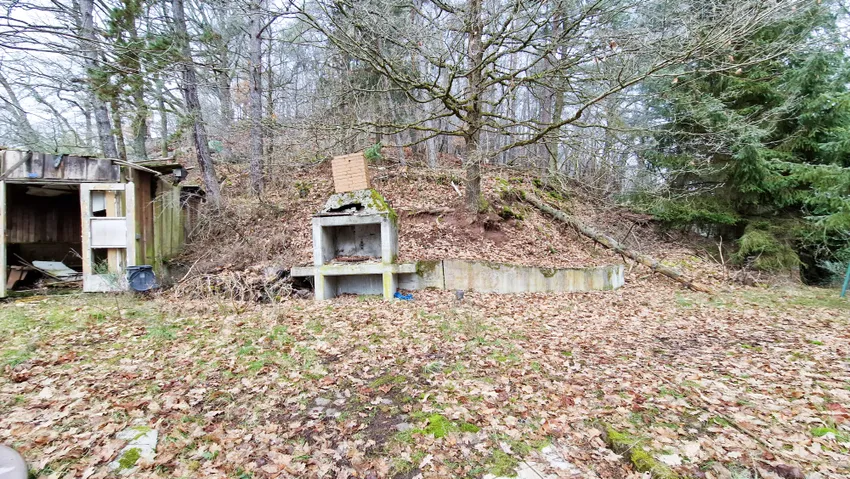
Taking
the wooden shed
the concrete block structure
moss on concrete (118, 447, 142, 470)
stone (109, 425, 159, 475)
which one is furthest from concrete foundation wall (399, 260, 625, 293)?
the wooden shed

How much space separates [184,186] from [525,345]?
9.97 m

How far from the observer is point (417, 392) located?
338cm

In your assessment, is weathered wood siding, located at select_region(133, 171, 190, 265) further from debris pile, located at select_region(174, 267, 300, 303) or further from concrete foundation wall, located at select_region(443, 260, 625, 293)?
concrete foundation wall, located at select_region(443, 260, 625, 293)

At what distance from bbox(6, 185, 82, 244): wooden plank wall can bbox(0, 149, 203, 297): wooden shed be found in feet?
0.06

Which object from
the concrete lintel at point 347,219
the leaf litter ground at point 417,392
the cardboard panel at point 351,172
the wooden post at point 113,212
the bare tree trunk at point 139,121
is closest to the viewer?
the leaf litter ground at point 417,392

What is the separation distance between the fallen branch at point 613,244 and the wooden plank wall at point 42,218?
1256 cm

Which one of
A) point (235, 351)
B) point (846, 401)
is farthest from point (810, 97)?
point (235, 351)

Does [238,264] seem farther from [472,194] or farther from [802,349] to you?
[802,349]

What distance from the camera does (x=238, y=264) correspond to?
27.5 ft

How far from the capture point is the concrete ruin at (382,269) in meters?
6.95

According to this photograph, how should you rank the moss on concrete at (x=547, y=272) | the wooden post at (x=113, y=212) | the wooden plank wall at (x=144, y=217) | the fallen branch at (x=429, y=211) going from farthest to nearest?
the fallen branch at (x=429, y=211) → the wooden plank wall at (x=144, y=217) → the moss on concrete at (x=547, y=272) → the wooden post at (x=113, y=212)

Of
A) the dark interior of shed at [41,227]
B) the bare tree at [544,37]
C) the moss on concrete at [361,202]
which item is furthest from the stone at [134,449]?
the dark interior of shed at [41,227]

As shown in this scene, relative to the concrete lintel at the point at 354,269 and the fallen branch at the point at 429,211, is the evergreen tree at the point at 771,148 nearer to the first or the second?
the fallen branch at the point at 429,211

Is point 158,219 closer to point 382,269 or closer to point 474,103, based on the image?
point 382,269
